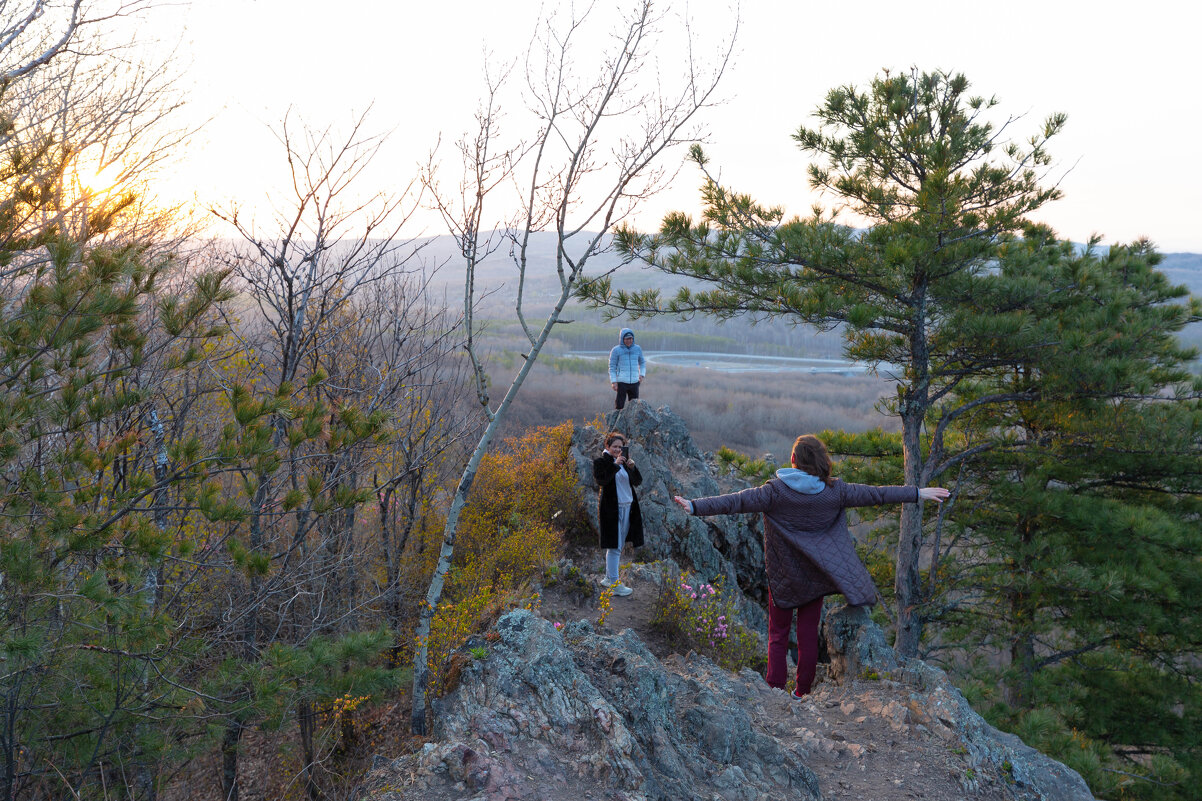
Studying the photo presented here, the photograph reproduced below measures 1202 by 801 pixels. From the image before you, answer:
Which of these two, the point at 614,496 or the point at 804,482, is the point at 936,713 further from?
the point at 614,496

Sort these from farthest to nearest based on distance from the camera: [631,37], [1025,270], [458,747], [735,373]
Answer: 1. [735,373]
2. [1025,270]
3. [631,37]
4. [458,747]

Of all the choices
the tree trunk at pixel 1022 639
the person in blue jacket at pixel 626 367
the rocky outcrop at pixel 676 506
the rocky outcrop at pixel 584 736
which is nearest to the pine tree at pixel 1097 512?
the tree trunk at pixel 1022 639

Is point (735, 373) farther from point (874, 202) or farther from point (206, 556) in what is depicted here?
point (206, 556)

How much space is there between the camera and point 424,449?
8.34m

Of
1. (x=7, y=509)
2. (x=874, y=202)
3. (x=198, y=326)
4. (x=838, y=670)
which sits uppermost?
(x=874, y=202)

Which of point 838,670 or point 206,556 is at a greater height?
point 206,556

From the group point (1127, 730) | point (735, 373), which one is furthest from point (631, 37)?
point (735, 373)

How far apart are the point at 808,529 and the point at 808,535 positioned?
0.14 feet

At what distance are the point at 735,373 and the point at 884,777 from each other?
211ft

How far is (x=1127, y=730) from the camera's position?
1246 centimetres

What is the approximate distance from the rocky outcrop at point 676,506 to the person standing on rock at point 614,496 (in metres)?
1.74

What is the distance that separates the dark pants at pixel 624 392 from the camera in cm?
1098

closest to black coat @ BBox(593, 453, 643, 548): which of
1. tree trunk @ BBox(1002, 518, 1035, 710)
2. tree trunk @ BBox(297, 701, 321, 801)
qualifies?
tree trunk @ BBox(297, 701, 321, 801)

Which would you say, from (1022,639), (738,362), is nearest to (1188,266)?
(738,362)
